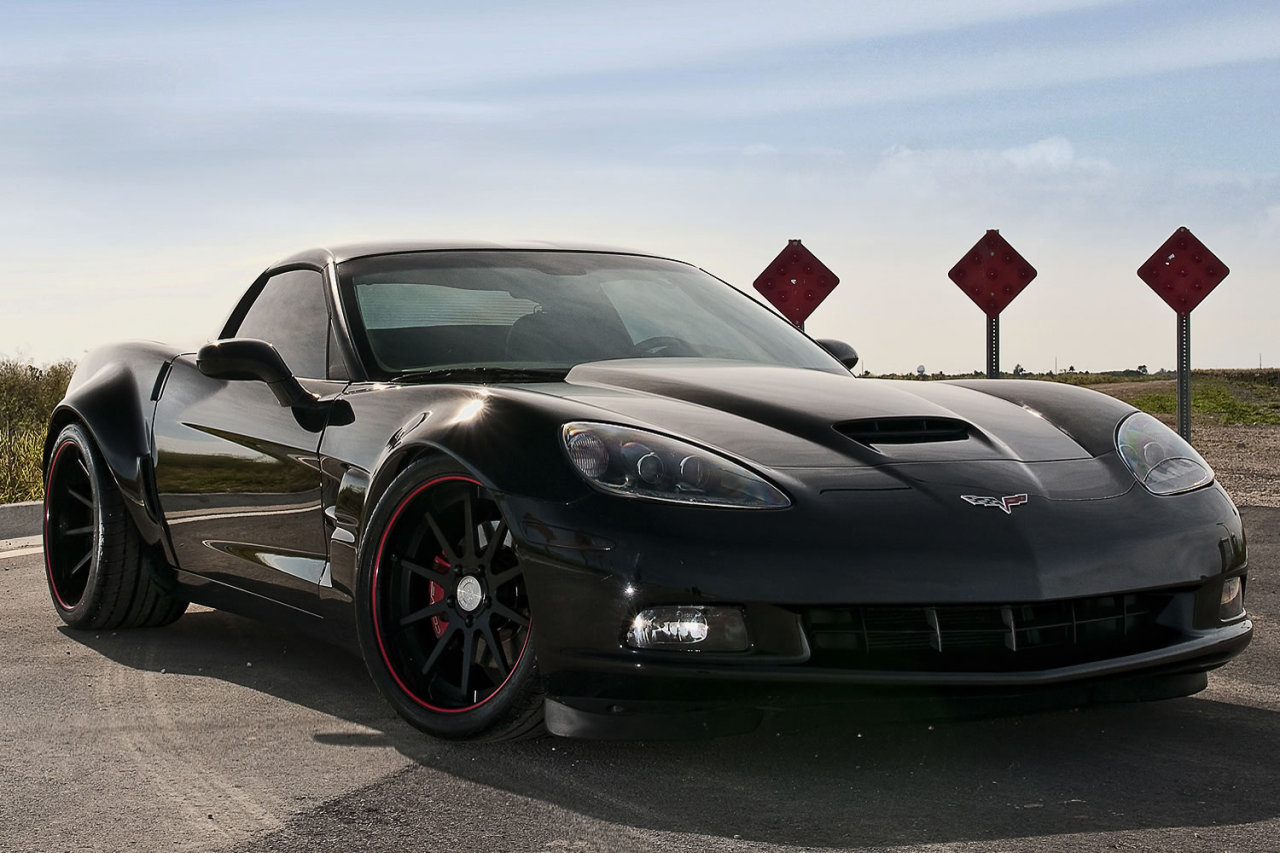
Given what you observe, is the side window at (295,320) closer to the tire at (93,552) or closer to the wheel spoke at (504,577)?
the tire at (93,552)

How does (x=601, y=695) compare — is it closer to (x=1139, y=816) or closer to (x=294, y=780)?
(x=294, y=780)

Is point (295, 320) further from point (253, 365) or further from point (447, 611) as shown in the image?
point (447, 611)

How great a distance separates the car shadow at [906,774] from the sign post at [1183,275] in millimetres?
10044

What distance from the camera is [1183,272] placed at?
13.6 m

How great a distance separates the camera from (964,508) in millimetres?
3455

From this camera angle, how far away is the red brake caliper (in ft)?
12.6

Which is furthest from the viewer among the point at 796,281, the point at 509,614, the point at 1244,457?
the point at 1244,457

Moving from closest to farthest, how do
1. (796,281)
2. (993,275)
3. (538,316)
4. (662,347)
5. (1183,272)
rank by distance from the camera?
1. (538,316)
2. (662,347)
3. (993,275)
4. (796,281)
5. (1183,272)

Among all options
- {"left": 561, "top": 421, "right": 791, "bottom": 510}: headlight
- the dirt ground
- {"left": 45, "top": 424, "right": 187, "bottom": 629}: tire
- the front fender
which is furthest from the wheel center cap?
the dirt ground

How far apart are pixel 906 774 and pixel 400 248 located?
2.48 metres

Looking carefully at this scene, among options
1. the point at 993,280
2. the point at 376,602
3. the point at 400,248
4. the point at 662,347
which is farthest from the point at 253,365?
the point at 993,280

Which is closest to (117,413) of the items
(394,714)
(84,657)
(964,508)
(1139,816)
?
(84,657)

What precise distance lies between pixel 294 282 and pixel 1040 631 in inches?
114

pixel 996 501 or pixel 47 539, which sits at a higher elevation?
pixel 996 501
